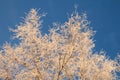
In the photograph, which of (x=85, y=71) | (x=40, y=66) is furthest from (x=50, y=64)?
(x=85, y=71)

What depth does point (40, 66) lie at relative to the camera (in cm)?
1619

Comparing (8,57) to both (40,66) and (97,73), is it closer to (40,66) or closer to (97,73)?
(40,66)

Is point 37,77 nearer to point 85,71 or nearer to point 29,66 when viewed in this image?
point 29,66

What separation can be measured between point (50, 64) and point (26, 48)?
1380 mm

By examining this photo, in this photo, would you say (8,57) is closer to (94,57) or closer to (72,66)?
(72,66)

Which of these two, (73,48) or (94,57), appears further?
(94,57)

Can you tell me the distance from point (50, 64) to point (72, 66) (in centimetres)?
109

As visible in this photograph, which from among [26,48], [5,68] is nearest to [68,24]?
[26,48]

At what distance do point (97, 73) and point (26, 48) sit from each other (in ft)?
11.6

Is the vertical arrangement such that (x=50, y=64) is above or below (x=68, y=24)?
below

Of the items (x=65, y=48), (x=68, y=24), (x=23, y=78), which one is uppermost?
(x=68, y=24)

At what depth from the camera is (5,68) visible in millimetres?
16234

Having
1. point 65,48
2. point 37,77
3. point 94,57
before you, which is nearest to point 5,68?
point 37,77

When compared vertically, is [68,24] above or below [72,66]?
above
